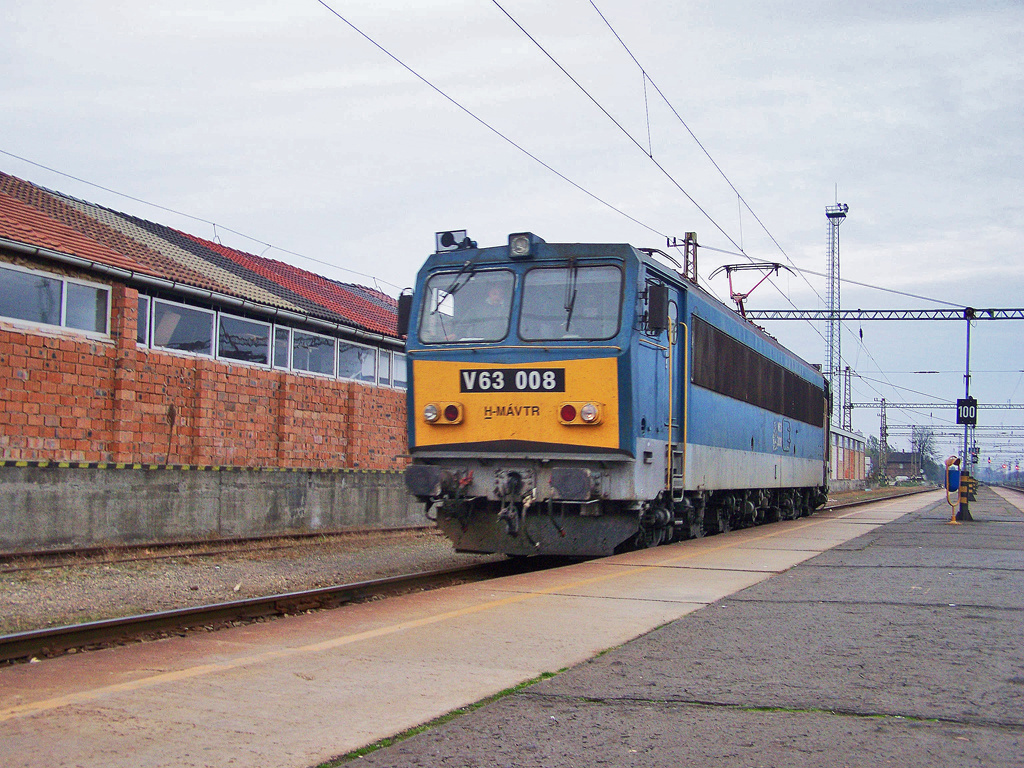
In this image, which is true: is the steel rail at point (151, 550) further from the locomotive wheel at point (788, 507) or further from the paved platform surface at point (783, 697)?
the locomotive wheel at point (788, 507)

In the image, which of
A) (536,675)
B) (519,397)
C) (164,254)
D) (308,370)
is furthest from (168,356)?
(536,675)

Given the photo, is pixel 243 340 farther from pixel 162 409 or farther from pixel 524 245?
pixel 524 245

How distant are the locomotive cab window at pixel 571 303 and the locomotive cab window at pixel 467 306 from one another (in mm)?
254

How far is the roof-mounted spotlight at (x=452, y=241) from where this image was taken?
38.1ft

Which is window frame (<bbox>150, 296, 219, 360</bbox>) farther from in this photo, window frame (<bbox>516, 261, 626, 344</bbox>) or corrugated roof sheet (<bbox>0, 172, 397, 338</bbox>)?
window frame (<bbox>516, 261, 626, 344</bbox>)

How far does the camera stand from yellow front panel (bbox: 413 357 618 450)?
34.2 feet

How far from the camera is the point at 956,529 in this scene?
18844 mm

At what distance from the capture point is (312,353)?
19.8m

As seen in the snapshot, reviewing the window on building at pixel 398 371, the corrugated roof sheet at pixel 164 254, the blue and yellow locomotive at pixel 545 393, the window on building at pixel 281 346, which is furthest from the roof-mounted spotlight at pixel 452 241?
the window on building at pixel 398 371

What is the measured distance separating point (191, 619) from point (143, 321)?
952 centimetres

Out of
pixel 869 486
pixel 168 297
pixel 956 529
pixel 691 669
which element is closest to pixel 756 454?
pixel 956 529

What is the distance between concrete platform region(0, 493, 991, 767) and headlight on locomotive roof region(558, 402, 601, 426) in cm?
201

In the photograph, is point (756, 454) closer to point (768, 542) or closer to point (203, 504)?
point (768, 542)

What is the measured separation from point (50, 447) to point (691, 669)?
10.9 meters
